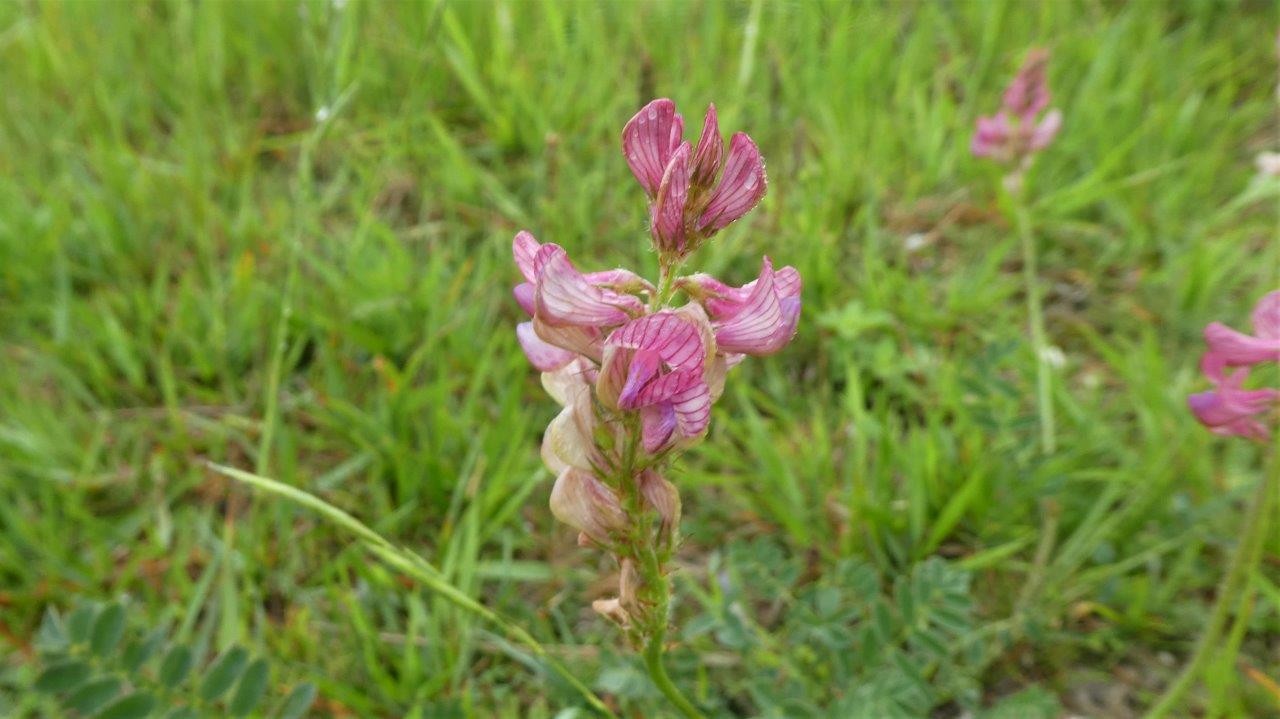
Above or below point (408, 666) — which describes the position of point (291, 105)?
above

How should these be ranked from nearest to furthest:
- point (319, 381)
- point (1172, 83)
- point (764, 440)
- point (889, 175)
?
1. point (764, 440)
2. point (319, 381)
3. point (889, 175)
4. point (1172, 83)

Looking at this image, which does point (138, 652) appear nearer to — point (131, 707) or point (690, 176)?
point (131, 707)

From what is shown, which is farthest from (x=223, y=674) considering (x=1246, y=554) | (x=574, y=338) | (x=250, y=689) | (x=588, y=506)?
(x=1246, y=554)

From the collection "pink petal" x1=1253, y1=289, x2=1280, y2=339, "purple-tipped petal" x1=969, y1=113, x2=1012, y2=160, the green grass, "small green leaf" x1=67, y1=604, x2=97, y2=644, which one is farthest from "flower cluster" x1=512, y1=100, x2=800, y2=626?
"purple-tipped petal" x1=969, y1=113, x2=1012, y2=160

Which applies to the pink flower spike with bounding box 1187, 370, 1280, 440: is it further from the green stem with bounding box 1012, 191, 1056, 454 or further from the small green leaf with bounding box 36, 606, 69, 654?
the small green leaf with bounding box 36, 606, 69, 654

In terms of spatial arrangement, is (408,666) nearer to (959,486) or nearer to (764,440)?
(764,440)

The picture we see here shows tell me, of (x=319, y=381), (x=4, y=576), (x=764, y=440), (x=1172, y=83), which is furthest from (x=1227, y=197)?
(x=4, y=576)
